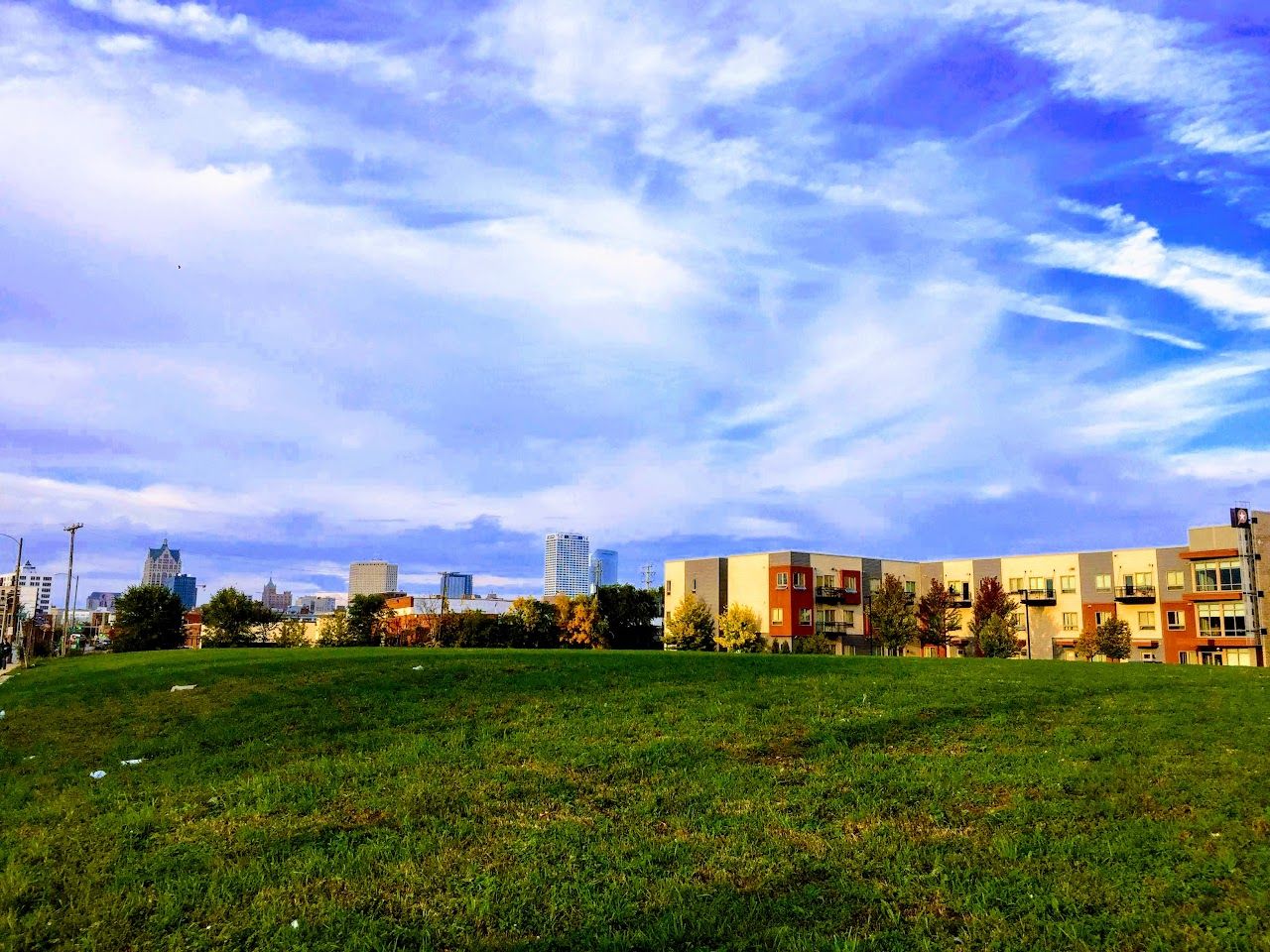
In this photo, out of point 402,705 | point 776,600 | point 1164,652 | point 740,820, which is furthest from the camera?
point 776,600

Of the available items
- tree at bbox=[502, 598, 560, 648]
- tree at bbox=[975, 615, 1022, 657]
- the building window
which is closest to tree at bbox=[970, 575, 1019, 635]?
tree at bbox=[975, 615, 1022, 657]

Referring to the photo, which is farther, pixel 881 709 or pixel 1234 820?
pixel 881 709

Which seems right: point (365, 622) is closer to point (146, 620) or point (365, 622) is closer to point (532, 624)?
point (532, 624)

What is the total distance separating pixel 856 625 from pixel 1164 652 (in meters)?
28.0

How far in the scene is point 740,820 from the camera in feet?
29.4

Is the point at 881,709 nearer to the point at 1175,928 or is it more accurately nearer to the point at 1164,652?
the point at 1175,928

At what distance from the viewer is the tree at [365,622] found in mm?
94500

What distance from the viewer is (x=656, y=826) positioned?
29.1ft

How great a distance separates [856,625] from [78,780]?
288 feet

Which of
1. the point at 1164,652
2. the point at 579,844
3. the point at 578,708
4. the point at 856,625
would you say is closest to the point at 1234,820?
the point at 579,844

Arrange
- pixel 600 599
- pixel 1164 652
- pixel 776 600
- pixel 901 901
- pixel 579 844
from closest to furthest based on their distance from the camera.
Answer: pixel 901 901 → pixel 579 844 → pixel 1164 652 → pixel 776 600 → pixel 600 599

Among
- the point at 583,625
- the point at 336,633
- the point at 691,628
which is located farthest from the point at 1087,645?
the point at 336,633

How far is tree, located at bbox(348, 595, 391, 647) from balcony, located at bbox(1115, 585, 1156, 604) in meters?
72.5

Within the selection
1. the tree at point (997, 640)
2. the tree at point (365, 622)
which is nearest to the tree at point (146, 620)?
the tree at point (365, 622)
